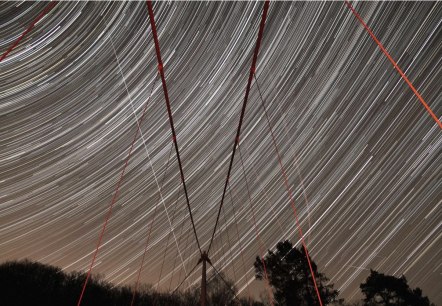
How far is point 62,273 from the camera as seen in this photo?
3136 centimetres

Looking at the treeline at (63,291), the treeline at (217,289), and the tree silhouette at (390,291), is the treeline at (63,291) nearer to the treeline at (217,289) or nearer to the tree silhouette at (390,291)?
the treeline at (217,289)

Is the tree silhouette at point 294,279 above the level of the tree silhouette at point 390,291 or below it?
above

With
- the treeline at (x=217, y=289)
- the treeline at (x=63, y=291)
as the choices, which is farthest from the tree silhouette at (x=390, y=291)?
the treeline at (x=63, y=291)

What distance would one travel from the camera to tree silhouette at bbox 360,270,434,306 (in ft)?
62.2

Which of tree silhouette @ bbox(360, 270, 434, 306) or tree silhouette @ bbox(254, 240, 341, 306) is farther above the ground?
tree silhouette @ bbox(254, 240, 341, 306)

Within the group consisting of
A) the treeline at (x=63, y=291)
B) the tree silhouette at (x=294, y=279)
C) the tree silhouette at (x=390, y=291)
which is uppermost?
the treeline at (x=63, y=291)

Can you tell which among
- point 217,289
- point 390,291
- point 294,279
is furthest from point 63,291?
point 390,291

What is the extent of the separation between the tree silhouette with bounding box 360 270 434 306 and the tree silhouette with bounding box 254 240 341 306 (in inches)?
76.9

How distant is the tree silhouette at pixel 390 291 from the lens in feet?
62.2

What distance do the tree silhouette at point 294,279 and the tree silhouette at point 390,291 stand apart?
1.95 m

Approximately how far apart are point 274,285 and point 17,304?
57.0ft

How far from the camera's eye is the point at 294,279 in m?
18.5

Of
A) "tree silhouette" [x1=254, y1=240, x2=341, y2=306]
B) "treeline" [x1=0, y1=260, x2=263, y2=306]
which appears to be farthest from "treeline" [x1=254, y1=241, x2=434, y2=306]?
"treeline" [x1=0, y1=260, x2=263, y2=306]

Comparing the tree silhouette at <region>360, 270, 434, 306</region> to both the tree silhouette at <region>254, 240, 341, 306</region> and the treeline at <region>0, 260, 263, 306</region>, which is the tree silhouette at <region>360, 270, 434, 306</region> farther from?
the treeline at <region>0, 260, 263, 306</region>
